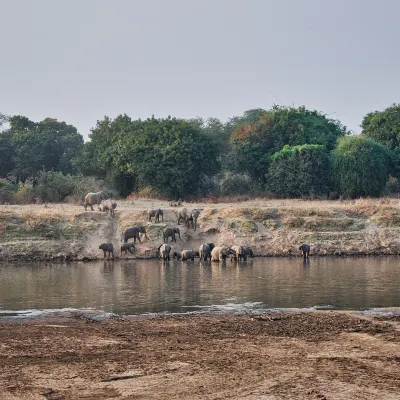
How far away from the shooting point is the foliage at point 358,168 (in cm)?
5759

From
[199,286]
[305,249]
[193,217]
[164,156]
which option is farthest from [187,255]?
[164,156]

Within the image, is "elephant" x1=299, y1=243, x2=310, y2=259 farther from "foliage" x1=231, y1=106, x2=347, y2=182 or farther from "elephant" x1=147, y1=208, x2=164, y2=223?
"foliage" x1=231, y1=106, x2=347, y2=182

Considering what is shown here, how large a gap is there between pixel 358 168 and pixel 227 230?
15990mm

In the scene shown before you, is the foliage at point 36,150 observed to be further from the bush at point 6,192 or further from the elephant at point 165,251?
the elephant at point 165,251

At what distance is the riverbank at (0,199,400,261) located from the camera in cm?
4438

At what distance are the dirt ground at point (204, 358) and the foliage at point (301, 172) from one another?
3811 cm

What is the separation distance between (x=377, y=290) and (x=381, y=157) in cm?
3425

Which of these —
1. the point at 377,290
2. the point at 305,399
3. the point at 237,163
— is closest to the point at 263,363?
the point at 305,399

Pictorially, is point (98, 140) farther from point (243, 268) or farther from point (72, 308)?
point (72, 308)

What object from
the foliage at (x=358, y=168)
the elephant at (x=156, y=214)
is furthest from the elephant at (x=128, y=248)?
the foliage at (x=358, y=168)

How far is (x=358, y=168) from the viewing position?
2276 inches

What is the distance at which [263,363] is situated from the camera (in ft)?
47.9

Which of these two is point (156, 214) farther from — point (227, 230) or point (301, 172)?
point (301, 172)

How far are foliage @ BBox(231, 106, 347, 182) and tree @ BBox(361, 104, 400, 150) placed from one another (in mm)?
3301
